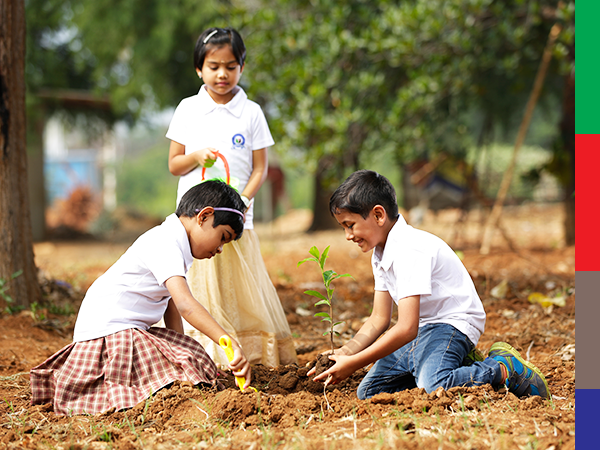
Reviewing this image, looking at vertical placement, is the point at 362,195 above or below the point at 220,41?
below

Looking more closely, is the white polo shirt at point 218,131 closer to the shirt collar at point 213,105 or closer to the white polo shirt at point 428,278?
the shirt collar at point 213,105

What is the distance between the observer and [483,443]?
6.03ft

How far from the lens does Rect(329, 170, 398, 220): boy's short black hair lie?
245 centimetres

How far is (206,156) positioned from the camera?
2.98 m

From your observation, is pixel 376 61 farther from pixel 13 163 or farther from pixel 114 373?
pixel 114 373

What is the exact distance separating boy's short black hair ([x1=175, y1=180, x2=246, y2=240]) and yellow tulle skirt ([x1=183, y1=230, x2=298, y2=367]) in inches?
22.6

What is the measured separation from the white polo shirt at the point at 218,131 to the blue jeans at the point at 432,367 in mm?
1111

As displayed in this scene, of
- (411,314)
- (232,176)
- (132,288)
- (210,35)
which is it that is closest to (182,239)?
(132,288)

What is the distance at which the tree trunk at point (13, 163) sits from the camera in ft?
13.3

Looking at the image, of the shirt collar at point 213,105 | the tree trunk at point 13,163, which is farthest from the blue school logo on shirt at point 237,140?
the tree trunk at point 13,163

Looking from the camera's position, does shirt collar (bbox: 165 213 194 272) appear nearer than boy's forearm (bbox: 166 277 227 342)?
No

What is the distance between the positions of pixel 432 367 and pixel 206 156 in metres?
1.49

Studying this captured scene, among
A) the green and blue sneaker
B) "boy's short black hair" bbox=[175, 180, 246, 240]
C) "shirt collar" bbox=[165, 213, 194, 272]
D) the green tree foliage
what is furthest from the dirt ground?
the green tree foliage

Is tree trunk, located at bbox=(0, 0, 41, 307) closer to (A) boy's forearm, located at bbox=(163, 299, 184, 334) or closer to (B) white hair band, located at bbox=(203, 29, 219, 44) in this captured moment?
(A) boy's forearm, located at bbox=(163, 299, 184, 334)
